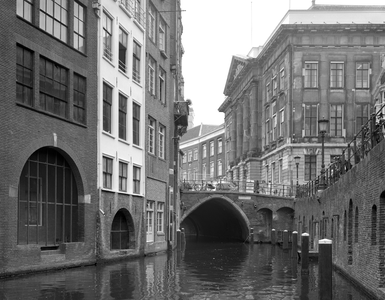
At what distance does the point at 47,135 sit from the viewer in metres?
20.9

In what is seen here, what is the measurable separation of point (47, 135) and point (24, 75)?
2.11 metres

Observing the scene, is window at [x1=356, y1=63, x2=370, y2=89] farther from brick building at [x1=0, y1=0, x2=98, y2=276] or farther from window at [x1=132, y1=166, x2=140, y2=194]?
brick building at [x1=0, y1=0, x2=98, y2=276]

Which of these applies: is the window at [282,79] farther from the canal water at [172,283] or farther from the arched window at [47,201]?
the arched window at [47,201]

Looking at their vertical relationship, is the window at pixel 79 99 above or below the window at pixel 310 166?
above

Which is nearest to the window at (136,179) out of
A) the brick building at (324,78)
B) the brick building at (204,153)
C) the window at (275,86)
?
the brick building at (324,78)

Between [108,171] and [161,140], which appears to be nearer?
[108,171]

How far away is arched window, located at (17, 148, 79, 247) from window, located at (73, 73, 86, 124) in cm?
176

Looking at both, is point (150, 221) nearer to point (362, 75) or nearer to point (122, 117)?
point (122, 117)

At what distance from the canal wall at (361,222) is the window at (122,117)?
8809mm

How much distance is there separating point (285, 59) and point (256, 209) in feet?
46.2

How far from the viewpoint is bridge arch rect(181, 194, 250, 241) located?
4966 centimetres

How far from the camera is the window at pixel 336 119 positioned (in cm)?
5472

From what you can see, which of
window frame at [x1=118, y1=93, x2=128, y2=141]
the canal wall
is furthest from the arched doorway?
the canal wall

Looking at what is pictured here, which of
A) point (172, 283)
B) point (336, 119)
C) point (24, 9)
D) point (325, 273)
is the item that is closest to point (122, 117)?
point (24, 9)
